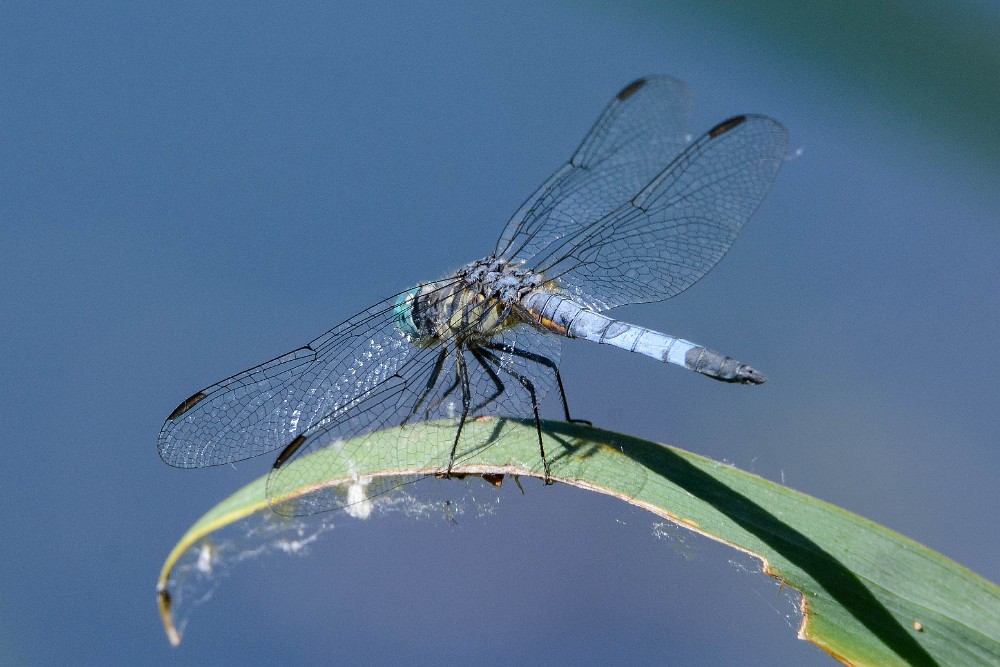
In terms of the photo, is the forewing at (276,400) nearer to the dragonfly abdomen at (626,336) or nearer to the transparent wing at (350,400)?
the transparent wing at (350,400)

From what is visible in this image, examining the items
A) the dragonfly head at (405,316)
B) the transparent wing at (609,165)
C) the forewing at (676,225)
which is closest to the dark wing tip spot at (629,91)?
the transparent wing at (609,165)

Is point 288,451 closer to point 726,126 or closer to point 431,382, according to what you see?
point 431,382

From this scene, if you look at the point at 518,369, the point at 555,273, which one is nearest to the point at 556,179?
the point at 555,273

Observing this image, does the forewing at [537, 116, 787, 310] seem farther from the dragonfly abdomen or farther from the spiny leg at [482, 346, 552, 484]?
the spiny leg at [482, 346, 552, 484]

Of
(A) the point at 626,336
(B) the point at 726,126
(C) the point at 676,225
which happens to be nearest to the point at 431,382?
(A) the point at 626,336

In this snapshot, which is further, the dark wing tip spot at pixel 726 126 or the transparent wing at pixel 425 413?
the dark wing tip spot at pixel 726 126

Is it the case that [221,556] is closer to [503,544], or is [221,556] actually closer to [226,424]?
[226,424]
